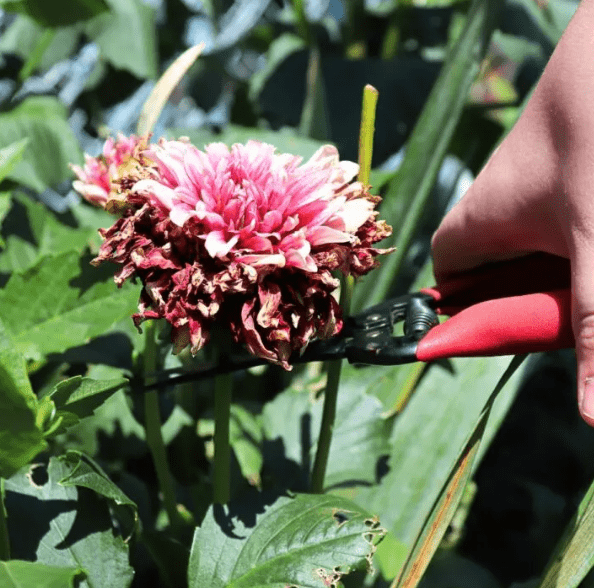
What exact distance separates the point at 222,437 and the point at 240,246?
11 centimetres

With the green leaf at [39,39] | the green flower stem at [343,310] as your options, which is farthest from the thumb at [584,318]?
the green leaf at [39,39]

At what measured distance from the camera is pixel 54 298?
1.45 feet

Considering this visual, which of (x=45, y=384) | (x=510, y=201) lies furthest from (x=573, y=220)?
(x=45, y=384)

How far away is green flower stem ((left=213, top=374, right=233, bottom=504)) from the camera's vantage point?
0.38 m

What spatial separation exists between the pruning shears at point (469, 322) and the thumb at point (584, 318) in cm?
3

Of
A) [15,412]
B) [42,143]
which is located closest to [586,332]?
[15,412]

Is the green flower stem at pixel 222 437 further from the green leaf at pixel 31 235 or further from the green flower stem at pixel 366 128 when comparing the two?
the green leaf at pixel 31 235

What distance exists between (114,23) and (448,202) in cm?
41

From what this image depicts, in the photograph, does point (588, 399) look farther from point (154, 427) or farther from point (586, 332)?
point (154, 427)

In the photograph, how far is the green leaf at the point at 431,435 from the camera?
54 cm

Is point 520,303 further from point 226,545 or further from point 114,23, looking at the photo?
point 114,23

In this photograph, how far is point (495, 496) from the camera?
0.70 meters

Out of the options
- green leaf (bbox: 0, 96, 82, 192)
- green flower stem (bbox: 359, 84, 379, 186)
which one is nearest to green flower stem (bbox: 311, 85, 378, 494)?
green flower stem (bbox: 359, 84, 379, 186)

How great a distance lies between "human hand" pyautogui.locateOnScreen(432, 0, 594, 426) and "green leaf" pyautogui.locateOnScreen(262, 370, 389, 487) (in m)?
0.17
